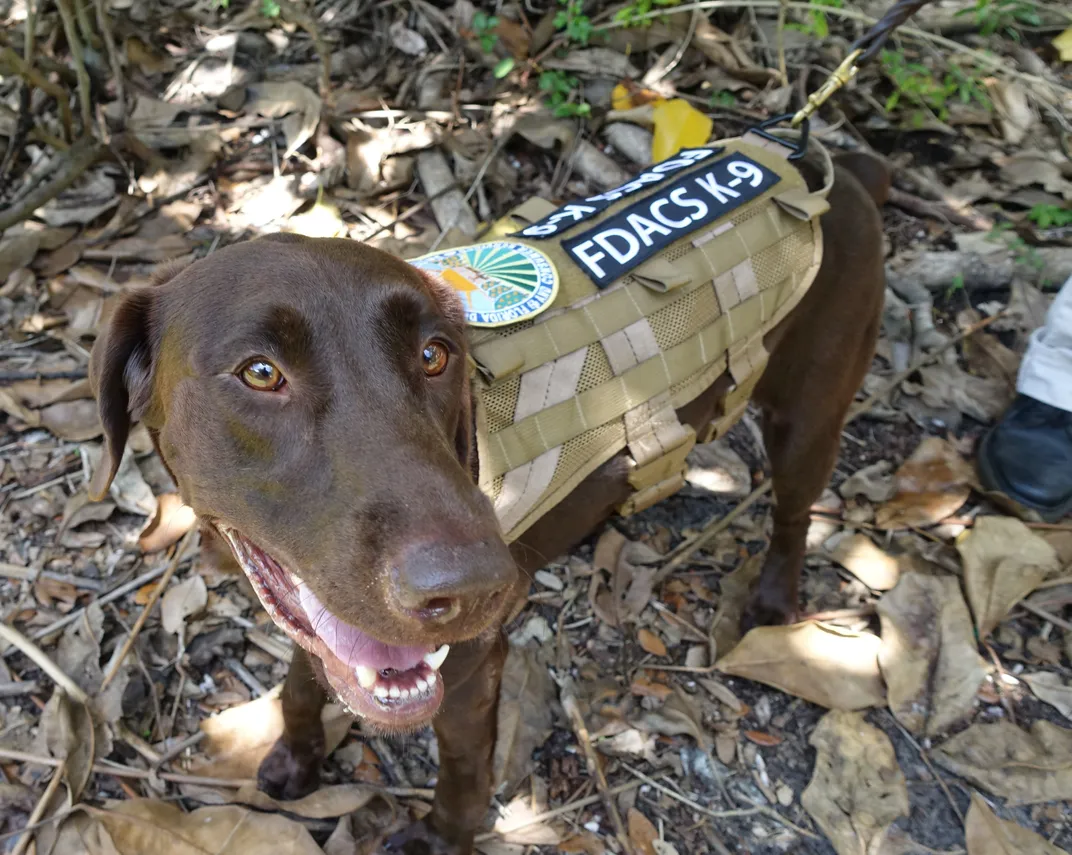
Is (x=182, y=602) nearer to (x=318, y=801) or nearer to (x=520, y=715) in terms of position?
(x=318, y=801)

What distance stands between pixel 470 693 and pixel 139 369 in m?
1.21

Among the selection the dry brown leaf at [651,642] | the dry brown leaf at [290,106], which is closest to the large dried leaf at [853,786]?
the dry brown leaf at [651,642]

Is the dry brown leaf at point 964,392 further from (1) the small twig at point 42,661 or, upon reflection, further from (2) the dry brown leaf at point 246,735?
(1) the small twig at point 42,661

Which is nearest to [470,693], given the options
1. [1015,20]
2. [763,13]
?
[763,13]

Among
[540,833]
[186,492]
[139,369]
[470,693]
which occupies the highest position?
[139,369]

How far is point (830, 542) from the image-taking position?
3.82 m

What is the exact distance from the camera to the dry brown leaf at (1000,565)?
3.42m

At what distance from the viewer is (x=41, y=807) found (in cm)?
273

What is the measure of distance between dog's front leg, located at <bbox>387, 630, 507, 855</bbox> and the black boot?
2.64 m

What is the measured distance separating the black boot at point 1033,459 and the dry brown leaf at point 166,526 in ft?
11.5

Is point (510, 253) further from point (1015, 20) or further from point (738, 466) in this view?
point (1015, 20)

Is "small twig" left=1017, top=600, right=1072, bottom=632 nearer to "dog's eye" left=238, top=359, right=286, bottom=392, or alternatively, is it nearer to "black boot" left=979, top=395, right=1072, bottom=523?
"black boot" left=979, top=395, right=1072, bottom=523

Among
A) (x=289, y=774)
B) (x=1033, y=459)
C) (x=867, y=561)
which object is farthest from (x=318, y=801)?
(x=1033, y=459)

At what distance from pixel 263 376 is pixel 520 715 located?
179 centimetres
